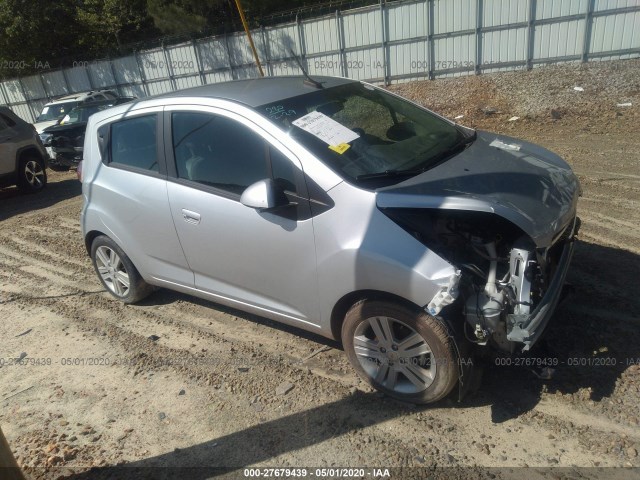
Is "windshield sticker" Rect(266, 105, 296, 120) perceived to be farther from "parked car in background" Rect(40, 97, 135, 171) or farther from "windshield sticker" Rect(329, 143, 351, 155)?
"parked car in background" Rect(40, 97, 135, 171)

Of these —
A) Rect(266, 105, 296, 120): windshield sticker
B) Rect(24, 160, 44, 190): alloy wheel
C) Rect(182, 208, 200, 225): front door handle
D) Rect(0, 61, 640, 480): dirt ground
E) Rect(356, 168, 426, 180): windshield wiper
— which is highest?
Rect(266, 105, 296, 120): windshield sticker

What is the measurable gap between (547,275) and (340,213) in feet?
4.51

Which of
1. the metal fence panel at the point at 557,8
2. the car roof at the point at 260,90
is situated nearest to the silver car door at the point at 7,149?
the car roof at the point at 260,90

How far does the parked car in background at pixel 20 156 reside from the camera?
933cm

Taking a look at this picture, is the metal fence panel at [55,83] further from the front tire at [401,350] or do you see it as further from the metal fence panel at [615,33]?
the front tire at [401,350]

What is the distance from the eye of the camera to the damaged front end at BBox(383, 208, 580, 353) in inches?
106

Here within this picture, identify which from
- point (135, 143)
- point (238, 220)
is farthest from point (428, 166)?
point (135, 143)

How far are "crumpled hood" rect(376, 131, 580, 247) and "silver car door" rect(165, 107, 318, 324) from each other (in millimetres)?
632

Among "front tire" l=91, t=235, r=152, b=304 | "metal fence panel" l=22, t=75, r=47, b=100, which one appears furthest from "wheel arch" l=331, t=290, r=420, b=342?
"metal fence panel" l=22, t=75, r=47, b=100

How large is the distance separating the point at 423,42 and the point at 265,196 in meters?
14.7

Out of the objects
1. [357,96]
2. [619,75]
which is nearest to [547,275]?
[357,96]

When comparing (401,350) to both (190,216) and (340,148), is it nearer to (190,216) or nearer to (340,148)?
(340,148)

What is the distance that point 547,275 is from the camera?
3.21m

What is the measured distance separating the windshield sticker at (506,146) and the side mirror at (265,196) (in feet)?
5.53
